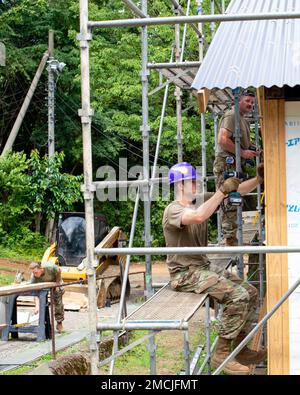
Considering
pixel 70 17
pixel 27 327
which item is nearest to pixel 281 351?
pixel 27 327

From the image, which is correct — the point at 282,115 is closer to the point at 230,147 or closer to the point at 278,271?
the point at 278,271

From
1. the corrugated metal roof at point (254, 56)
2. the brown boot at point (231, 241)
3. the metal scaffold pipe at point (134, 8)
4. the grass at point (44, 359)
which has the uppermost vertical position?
the metal scaffold pipe at point (134, 8)

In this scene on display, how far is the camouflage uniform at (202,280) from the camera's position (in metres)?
6.67

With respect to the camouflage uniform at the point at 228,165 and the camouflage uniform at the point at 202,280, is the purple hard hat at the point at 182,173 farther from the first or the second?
the camouflage uniform at the point at 228,165

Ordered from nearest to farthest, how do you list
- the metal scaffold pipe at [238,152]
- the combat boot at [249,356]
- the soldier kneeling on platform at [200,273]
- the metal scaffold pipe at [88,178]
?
1. the metal scaffold pipe at [88,178]
2. the soldier kneeling on platform at [200,273]
3. the combat boot at [249,356]
4. the metal scaffold pipe at [238,152]

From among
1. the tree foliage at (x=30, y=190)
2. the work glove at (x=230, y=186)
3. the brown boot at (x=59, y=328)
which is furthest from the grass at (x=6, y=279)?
the work glove at (x=230, y=186)

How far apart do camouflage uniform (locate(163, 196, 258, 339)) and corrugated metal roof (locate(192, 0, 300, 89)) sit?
1156mm

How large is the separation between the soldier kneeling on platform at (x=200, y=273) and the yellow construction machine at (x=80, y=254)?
10642 mm

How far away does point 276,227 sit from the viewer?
20.7ft

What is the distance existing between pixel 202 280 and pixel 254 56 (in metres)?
1.95

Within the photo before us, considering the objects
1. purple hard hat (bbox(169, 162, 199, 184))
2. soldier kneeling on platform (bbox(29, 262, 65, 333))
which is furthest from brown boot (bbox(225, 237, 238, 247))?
soldier kneeling on platform (bbox(29, 262, 65, 333))

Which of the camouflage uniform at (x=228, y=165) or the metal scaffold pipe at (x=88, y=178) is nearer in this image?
the metal scaffold pipe at (x=88, y=178)

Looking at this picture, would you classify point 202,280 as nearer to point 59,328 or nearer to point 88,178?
point 88,178

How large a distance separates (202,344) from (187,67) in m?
3.68
